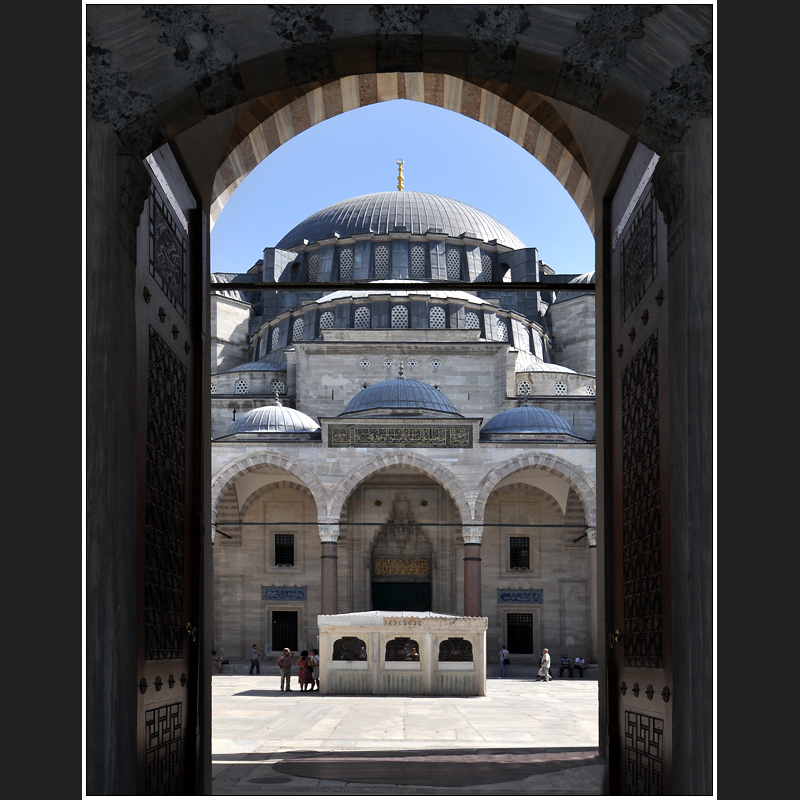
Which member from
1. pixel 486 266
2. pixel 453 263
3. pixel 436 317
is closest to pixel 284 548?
pixel 436 317

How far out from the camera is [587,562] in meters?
23.7

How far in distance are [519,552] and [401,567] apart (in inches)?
118

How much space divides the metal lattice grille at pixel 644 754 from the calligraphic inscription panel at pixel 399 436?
18.2 m

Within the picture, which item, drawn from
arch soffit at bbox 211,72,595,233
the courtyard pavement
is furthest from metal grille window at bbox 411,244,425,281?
arch soffit at bbox 211,72,595,233

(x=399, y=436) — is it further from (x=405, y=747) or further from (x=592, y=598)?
(x=405, y=747)

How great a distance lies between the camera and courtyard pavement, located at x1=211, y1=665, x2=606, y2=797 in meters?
4.60

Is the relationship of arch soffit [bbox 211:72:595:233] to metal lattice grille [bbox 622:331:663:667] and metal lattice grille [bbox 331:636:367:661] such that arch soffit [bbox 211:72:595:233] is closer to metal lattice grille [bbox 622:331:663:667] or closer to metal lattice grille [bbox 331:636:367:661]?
metal lattice grille [bbox 622:331:663:667]

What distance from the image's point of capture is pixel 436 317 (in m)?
29.3

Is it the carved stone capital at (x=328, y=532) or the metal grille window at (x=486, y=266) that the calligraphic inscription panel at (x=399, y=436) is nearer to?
the carved stone capital at (x=328, y=532)

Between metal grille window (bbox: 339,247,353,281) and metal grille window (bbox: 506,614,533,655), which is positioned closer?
metal grille window (bbox: 506,614,533,655)

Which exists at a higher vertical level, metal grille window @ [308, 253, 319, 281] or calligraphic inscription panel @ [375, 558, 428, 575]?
metal grille window @ [308, 253, 319, 281]

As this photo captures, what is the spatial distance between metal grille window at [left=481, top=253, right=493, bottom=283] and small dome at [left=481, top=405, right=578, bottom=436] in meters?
9.38

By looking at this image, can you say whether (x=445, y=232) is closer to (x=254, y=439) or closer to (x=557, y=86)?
(x=254, y=439)

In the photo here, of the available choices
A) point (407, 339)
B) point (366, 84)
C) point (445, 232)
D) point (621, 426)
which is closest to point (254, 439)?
point (407, 339)
